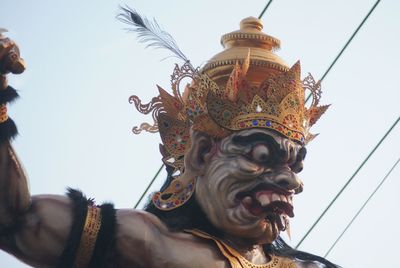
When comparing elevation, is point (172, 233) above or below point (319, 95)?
below

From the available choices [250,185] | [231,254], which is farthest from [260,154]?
[231,254]

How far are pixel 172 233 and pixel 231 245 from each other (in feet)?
0.92

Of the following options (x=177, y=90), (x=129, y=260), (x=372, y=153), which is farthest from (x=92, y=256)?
(x=372, y=153)

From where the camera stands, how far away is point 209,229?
576cm

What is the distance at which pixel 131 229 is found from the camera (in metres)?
5.47

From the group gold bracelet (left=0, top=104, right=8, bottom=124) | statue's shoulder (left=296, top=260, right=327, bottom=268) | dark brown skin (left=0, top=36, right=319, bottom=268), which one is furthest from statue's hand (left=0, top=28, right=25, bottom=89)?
statue's shoulder (left=296, top=260, right=327, bottom=268)

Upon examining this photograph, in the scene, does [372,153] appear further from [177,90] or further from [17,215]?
[17,215]

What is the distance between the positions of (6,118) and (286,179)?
1.30m

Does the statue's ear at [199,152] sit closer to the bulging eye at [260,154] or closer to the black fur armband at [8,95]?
the bulging eye at [260,154]

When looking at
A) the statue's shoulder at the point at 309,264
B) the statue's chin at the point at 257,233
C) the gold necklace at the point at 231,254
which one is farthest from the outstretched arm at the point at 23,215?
the statue's shoulder at the point at 309,264

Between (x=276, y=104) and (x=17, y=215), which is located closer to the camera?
(x=17, y=215)

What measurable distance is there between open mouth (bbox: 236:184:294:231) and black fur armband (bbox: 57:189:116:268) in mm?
619

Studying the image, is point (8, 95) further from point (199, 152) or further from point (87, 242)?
point (199, 152)

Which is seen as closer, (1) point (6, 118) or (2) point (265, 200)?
(1) point (6, 118)
